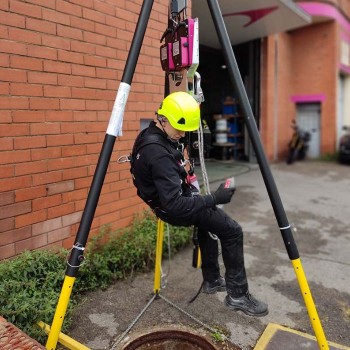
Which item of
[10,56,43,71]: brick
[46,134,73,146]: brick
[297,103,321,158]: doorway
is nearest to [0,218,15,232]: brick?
[46,134,73,146]: brick

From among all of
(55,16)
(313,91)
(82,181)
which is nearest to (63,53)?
(55,16)

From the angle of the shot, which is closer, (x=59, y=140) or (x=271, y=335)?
(x=271, y=335)

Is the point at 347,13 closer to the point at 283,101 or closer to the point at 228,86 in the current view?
the point at 283,101

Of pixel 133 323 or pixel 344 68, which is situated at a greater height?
pixel 344 68

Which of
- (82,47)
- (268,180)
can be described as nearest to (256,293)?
(268,180)

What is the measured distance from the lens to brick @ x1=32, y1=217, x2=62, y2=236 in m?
3.26

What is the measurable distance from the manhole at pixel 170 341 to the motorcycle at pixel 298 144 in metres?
9.91

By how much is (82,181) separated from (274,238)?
284 cm

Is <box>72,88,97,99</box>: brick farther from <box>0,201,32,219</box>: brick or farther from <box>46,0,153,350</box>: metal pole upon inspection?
<box>46,0,153,350</box>: metal pole

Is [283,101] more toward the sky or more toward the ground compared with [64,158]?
Answer: more toward the sky

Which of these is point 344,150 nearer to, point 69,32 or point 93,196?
point 69,32

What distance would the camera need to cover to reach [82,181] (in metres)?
3.65

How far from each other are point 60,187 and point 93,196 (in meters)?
1.42

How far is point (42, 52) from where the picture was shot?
318 cm
